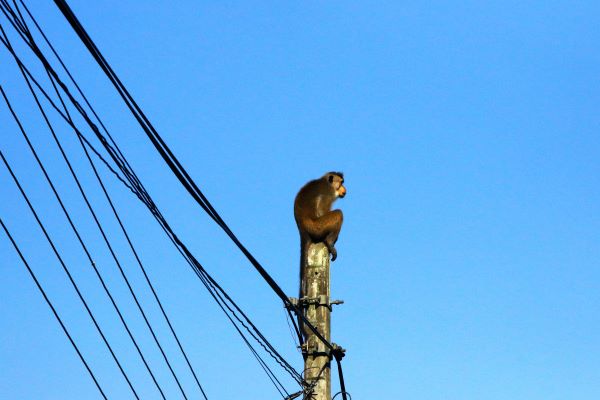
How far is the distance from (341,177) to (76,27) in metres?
6.25

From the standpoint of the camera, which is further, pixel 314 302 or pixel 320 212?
pixel 320 212

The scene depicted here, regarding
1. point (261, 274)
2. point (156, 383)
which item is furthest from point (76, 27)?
point (261, 274)

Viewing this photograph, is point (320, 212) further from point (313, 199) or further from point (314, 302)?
point (314, 302)

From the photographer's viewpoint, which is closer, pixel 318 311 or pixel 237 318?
pixel 237 318

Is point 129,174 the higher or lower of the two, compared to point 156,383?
higher

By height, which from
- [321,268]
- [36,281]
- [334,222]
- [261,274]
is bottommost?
[36,281]

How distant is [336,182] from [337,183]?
0.02 m

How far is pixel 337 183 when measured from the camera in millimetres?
10062

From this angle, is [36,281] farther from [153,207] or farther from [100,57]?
[153,207]

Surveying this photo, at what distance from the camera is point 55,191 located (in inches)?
179

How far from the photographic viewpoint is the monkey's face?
32.7 feet

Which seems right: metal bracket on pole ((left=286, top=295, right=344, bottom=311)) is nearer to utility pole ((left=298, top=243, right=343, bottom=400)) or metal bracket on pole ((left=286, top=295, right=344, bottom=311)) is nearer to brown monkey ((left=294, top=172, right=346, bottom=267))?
utility pole ((left=298, top=243, right=343, bottom=400))

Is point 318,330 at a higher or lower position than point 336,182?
lower

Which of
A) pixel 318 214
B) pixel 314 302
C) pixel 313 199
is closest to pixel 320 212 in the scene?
pixel 318 214
